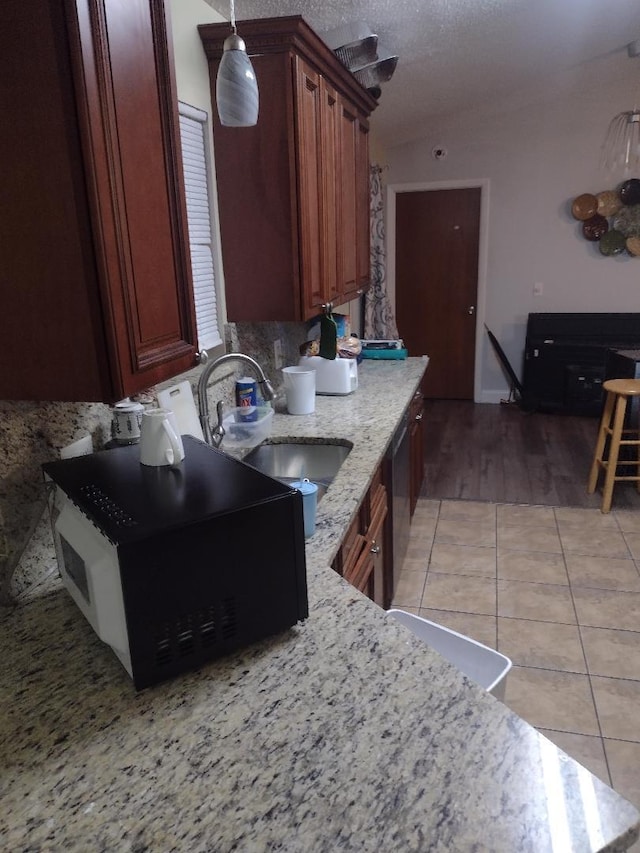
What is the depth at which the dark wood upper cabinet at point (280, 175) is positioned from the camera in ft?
6.73

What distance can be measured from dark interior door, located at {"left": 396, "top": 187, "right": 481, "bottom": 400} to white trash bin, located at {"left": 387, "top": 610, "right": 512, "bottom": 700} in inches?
184

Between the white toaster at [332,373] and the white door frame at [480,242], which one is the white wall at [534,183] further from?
the white toaster at [332,373]

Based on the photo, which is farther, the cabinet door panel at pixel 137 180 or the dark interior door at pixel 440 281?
the dark interior door at pixel 440 281

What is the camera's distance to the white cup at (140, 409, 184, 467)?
1.18 meters

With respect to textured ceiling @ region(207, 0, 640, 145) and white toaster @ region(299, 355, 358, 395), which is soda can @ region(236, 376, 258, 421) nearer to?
white toaster @ region(299, 355, 358, 395)

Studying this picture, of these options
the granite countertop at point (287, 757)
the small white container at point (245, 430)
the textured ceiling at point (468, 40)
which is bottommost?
the granite countertop at point (287, 757)

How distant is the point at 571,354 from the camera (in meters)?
5.40

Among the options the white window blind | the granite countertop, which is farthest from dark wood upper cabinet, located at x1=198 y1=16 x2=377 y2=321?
the granite countertop

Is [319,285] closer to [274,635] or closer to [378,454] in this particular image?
[378,454]

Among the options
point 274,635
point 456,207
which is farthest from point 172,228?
point 456,207

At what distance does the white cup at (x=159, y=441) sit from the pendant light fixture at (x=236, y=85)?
72 centimetres

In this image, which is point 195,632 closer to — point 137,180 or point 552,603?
point 137,180

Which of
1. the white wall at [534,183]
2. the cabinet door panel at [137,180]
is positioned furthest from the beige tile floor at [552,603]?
the white wall at [534,183]

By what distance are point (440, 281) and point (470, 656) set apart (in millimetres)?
4857
